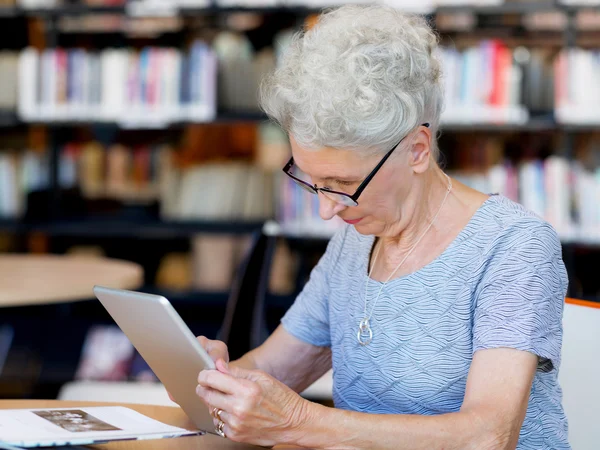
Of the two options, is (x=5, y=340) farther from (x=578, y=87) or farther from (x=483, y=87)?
(x=578, y=87)

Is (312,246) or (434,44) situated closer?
(434,44)

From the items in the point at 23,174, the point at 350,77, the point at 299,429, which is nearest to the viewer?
the point at 299,429

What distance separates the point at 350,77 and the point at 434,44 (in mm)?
205

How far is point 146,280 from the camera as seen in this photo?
4285mm

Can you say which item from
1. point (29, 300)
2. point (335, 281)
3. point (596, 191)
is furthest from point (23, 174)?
point (335, 281)

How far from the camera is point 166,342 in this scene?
3.96 feet

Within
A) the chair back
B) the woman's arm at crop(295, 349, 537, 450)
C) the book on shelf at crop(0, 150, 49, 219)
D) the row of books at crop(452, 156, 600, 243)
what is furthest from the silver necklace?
the book on shelf at crop(0, 150, 49, 219)

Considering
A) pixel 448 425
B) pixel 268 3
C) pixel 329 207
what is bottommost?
pixel 448 425

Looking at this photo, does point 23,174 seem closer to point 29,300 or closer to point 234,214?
point 234,214

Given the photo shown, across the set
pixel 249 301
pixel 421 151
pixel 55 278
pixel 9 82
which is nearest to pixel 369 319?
pixel 421 151

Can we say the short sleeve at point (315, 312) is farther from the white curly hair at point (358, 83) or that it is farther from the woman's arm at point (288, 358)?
the white curly hair at point (358, 83)

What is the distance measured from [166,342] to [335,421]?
0.84 feet

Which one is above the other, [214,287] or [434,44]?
[434,44]

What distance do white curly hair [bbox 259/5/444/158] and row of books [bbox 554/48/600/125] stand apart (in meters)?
2.41
